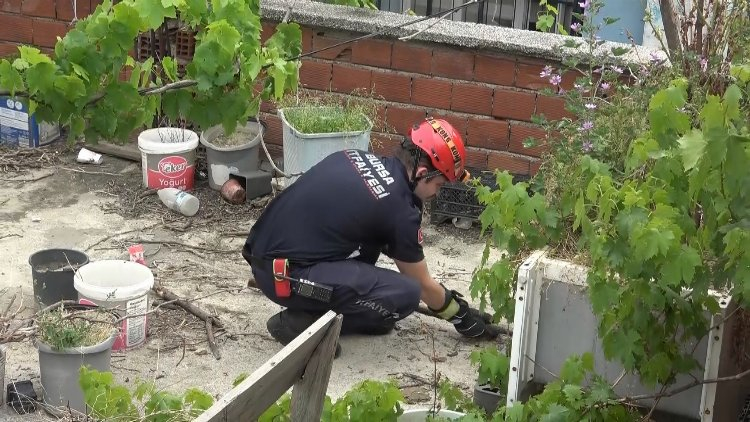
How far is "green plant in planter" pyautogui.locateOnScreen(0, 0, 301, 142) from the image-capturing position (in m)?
3.83

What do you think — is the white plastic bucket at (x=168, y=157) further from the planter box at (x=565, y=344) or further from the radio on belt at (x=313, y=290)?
the planter box at (x=565, y=344)

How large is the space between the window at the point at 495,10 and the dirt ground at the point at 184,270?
3115 millimetres

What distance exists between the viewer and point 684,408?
176 inches

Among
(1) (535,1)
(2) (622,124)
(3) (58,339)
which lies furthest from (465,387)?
(1) (535,1)

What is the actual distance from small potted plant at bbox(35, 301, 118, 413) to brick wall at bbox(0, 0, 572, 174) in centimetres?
294

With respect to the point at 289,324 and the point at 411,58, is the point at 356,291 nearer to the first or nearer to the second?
the point at 289,324

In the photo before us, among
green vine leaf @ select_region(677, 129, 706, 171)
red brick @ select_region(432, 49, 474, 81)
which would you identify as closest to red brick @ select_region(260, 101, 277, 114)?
red brick @ select_region(432, 49, 474, 81)

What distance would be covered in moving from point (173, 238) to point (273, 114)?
1.32 m

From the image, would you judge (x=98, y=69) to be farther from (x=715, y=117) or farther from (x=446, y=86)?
(x=446, y=86)

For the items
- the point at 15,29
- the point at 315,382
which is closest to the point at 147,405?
the point at 315,382

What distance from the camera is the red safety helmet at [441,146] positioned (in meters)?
5.38

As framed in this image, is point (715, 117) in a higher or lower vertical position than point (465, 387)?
higher

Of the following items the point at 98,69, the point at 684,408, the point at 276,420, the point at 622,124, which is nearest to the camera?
the point at 276,420

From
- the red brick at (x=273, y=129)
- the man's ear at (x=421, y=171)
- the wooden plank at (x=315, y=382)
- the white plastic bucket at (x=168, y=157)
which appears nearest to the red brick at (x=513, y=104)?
the red brick at (x=273, y=129)
